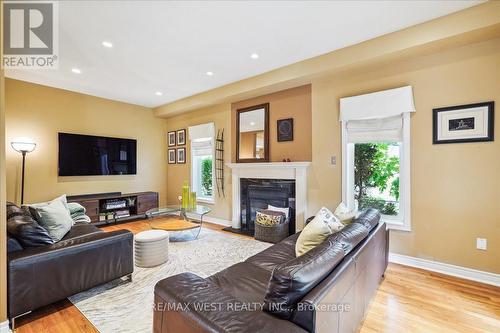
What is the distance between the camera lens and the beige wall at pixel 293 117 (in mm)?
3924

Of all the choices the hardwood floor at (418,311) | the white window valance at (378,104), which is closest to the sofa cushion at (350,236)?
the hardwood floor at (418,311)

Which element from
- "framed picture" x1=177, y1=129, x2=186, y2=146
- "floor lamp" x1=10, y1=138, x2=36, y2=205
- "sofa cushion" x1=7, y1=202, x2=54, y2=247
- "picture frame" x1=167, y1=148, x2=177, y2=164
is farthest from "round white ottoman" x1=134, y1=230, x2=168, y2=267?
"picture frame" x1=167, y1=148, x2=177, y2=164

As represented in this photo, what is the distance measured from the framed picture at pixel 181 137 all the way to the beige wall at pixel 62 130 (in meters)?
0.69

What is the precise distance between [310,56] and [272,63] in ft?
1.90

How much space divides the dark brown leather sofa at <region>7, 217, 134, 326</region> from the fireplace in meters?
2.43

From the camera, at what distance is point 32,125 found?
14.3ft

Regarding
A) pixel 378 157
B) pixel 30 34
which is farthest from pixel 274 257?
pixel 30 34

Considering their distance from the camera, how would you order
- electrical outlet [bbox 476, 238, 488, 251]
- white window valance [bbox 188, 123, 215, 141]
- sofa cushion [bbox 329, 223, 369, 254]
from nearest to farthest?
sofa cushion [bbox 329, 223, 369, 254] → electrical outlet [bbox 476, 238, 488, 251] → white window valance [bbox 188, 123, 215, 141]

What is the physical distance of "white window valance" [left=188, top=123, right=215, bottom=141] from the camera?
5.33m

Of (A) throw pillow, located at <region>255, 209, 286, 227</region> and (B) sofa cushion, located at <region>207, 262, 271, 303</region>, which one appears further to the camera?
(A) throw pillow, located at <region>255, 209, 286, 227</region>

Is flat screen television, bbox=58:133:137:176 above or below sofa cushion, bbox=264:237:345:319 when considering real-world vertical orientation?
above

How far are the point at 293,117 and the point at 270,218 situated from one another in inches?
70.3

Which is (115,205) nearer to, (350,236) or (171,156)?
(171,156)

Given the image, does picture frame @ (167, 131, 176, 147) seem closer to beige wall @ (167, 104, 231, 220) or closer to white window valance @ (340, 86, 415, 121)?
beige wall @ (167, 104, 231, 220)
